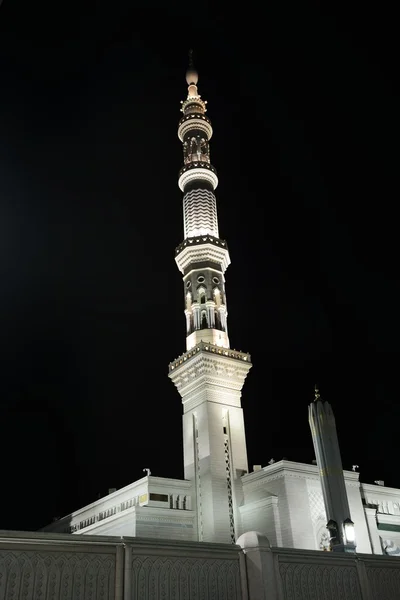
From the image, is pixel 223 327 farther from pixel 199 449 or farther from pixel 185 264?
pixel 199 449

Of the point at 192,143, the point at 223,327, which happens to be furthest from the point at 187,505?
the point at 192,143

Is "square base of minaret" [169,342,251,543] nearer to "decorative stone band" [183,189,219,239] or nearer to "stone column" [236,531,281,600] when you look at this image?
"decorative stone band" [183,189,219,239]

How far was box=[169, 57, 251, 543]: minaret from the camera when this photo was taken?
37688mm

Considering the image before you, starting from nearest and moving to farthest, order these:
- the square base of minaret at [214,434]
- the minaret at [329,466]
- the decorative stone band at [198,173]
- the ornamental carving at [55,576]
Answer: the ornamental carving at [55,576] → the minaret at [329,466] → the square base of minaret at [214,434] → the decorative stone band at [198,173]

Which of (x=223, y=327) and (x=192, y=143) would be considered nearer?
(x=223, y=327)

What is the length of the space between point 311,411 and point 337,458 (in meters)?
2.94

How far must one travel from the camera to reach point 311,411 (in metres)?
31.6

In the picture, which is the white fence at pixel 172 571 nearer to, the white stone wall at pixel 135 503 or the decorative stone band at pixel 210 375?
the white stone wall at pixel 135 503

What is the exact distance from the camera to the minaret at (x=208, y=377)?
3769cm

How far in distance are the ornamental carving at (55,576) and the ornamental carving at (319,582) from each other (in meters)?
3.86

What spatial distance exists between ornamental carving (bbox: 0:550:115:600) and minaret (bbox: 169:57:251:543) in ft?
91.6

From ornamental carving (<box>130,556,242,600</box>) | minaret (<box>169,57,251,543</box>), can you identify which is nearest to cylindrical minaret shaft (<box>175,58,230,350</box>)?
minaret (<box>169,57,251,543</box>)

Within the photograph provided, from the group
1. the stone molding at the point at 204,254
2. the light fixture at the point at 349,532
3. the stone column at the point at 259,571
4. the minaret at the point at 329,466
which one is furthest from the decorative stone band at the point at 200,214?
the stone column at the point at 259,571

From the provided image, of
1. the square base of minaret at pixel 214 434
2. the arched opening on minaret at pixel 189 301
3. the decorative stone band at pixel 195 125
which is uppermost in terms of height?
the decorative stone band at pixel 195 125
